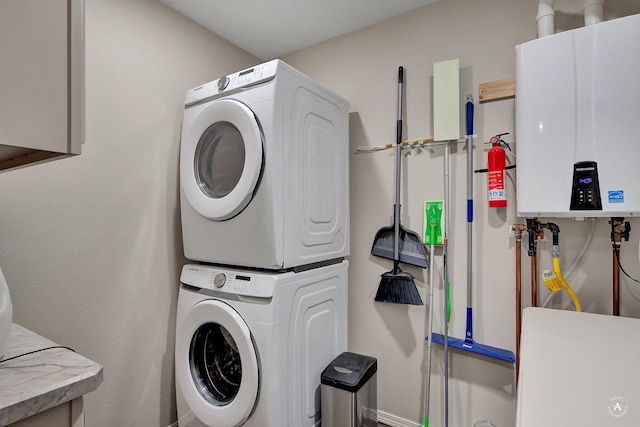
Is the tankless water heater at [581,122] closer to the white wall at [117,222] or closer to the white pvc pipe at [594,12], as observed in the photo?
the white pvc pipe at [594,12]

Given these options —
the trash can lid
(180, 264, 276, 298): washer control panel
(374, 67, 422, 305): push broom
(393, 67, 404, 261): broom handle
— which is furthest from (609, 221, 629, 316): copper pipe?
(180, 264, 276, 298): washer control panel

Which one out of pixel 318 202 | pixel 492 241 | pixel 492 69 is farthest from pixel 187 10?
pixel 492 241

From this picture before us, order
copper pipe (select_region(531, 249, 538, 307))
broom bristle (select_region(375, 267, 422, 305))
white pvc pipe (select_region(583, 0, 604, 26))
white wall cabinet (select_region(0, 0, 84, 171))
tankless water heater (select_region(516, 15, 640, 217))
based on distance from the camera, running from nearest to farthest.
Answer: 1. white wall cabinet (select_region(0, 0, 84, 171))
2. tankless water heater (select_region(516, 15, 640, 217))
3. white pvc pipe (select_region(583, 0, 604, 26))
4. copper pipe (select_region(531, 249, 538, 307))
5. broom bristle (select_region(375, 267, 422, 305))

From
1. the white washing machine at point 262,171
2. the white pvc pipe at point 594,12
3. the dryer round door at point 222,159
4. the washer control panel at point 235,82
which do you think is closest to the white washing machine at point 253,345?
the white washing machine at point 262,171

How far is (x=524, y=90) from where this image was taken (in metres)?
1.43

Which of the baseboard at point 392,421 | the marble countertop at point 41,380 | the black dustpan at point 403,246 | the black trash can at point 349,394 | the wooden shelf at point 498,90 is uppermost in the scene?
the wooden shelf at point 498,90

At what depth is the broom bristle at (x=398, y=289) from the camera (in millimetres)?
1933

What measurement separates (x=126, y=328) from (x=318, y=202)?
1238mm

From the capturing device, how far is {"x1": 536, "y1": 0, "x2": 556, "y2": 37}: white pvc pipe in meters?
1.51

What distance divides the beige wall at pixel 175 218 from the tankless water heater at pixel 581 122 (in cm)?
35

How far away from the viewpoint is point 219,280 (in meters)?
1.64

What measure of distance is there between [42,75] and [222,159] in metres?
1.11

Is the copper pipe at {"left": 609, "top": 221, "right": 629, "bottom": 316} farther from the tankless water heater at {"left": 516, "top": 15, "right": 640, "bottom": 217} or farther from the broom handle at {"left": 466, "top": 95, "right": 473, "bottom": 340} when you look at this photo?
the broom handle at {"left": 466, "top": 95, "right": 473, "bottom": 340}

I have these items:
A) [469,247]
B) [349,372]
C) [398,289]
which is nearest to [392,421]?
[349,372]
